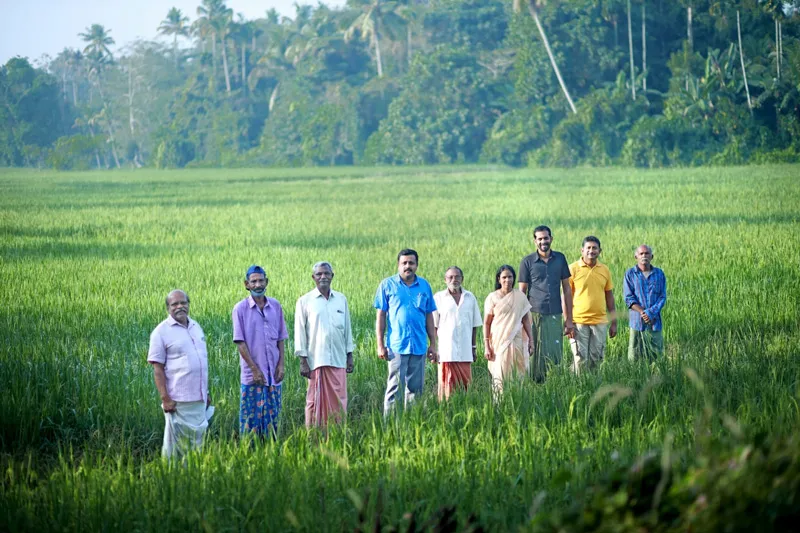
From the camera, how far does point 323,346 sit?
20.1ft

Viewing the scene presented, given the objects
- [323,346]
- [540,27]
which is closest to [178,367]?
[323,346]

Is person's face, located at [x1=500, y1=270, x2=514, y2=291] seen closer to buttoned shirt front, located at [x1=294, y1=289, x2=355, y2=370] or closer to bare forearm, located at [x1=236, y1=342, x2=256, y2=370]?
buttoned shirt front, located at [x1=294, y1=289, x2=355, y2=370]

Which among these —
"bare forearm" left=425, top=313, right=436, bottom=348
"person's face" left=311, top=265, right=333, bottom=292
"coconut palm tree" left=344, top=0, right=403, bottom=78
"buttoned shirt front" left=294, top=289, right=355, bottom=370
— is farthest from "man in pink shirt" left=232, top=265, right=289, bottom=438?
"coconut palm tree" left=344, top=0, right=403, bottom=78

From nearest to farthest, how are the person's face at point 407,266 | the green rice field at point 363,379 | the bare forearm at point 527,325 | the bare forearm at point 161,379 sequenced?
the green rice field at point 363,379, the bare forearm at point 161,379, the person's face at point 407,266, the bare forearm at point 527,325

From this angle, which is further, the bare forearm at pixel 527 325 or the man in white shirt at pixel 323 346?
the bare forearm at pixel 527 325

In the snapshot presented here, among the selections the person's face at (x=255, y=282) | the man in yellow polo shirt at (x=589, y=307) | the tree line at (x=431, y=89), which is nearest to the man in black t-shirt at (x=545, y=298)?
the man in yellow polo shirt at (x=589, y=307)

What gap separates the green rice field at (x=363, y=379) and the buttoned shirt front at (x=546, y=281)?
0.60m

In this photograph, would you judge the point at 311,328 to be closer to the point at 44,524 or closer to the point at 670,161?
the point at 44,524

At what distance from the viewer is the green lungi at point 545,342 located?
7.34 m

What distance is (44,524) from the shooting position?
427cm

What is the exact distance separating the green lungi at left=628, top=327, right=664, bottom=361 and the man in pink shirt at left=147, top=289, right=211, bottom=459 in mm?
3372

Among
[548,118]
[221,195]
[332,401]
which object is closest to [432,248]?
[332,401]

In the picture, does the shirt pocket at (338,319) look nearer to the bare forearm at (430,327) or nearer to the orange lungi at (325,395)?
the orange lungi at (325,395)

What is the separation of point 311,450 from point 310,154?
165 feet
